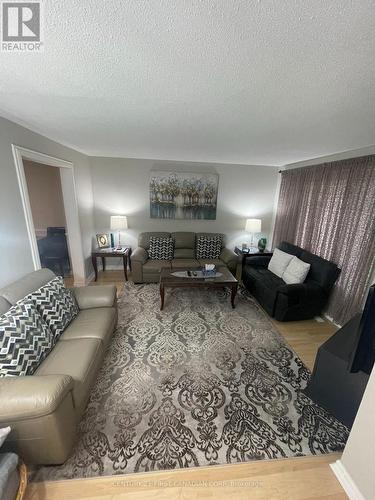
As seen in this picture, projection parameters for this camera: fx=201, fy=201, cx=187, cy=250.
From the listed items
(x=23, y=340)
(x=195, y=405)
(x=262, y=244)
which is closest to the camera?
(x=23, y=340)

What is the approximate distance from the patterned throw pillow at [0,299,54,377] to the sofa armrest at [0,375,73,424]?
147 millimetres

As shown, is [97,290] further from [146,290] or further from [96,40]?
[96,40]

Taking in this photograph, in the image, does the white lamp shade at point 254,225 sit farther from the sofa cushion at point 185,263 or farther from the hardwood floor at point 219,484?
the hardwood floor at point 219,484

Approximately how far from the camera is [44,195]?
4.11m

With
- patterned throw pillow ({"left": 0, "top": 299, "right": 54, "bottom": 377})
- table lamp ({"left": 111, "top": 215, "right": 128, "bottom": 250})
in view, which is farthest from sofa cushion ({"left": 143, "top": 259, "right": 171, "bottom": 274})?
patterned throw pillow ({"left": 0, "top": 299, "right": 54, "bottom": 377})

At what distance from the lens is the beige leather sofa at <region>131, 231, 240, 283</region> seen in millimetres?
3629

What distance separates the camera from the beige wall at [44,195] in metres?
4.01

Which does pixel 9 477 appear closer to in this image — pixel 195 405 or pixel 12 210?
pixel 195 405

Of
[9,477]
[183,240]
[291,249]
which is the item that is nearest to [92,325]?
[9,477]

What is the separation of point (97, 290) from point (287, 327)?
2.47 m

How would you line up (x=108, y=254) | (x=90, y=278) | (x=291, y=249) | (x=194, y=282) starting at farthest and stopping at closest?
(x=90, y=278) < (x=108, y=254) < (x=291, y=249) < (x=194, y=282)

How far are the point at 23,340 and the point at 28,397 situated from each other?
1.47 ft

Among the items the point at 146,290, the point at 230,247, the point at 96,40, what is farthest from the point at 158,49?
the point at 230,247

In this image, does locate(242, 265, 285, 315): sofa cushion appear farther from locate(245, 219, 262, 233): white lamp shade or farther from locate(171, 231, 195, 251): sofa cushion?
locate(171, 231, 195, 251): sofa cushion
